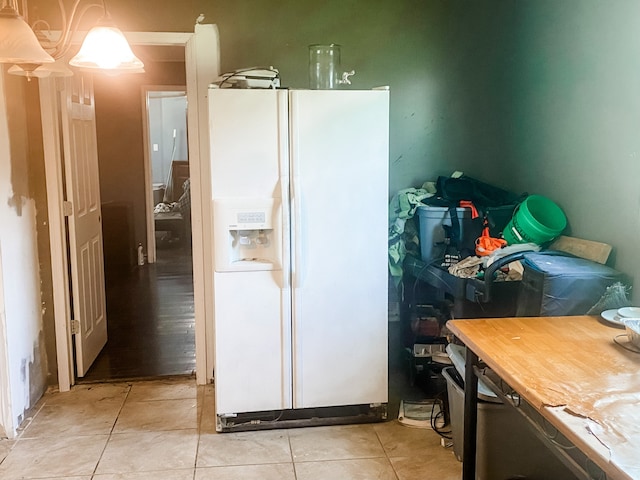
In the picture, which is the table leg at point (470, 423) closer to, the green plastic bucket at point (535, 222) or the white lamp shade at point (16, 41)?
the green plastic bucket at point (535, 222)

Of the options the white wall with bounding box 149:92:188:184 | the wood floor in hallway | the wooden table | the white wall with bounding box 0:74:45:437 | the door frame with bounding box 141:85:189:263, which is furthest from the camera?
the white wall with bounding box 149:92:188:184

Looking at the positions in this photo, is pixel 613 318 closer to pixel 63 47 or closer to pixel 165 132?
pixel 63 47

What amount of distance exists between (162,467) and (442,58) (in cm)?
273

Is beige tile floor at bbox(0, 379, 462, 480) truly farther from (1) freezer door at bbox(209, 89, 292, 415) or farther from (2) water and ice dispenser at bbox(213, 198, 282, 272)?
(2) water and ice dispenser at bbox(213, 198, 282, 272)

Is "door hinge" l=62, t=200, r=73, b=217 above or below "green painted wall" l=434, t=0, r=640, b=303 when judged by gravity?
below

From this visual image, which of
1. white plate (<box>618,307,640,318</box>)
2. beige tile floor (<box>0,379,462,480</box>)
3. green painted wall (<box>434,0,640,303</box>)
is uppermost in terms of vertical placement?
green painted wall (<box>434,0,640,303</box>)

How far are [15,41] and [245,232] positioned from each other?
146 centimetres

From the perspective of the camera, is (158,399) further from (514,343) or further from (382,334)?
(514,343)

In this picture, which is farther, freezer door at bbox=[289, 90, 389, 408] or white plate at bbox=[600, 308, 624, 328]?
freezer door at bbox=[289, 90, 389, 408]

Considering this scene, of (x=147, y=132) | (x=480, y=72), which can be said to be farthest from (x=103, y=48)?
(x=147, y=132)

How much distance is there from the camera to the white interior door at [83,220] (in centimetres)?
353

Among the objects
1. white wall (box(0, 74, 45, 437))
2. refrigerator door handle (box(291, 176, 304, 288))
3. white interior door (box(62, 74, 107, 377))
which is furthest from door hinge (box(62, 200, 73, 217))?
refrigerator door handle (box(291, 176, 304, 288))

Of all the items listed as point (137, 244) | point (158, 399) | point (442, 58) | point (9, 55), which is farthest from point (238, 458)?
point (137, 244)

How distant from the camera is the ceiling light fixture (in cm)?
180
